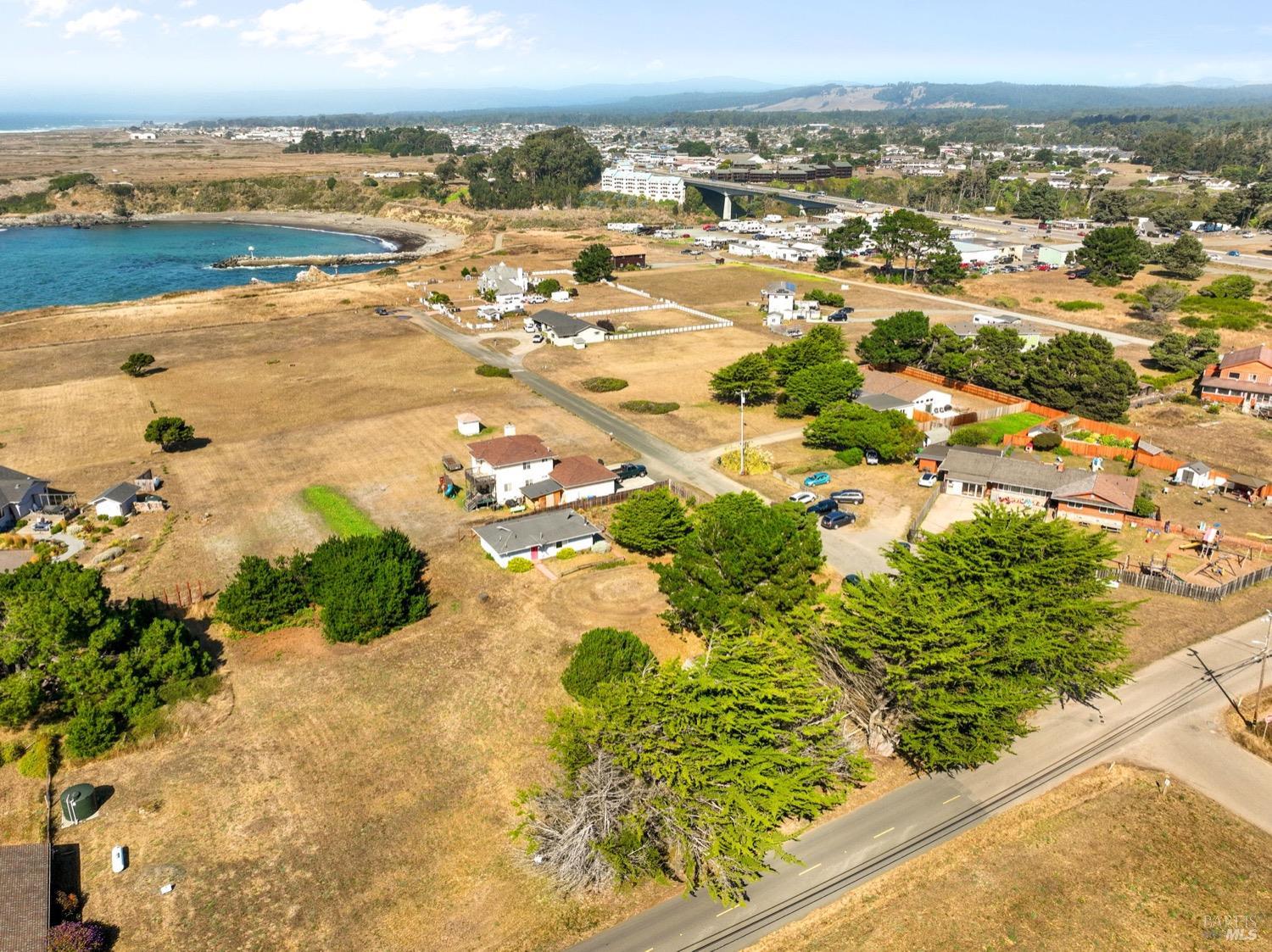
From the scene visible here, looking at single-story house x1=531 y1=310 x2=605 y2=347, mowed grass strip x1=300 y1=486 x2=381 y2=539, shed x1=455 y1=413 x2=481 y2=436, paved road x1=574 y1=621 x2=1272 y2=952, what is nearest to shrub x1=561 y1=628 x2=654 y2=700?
paved road x1=574 y1=621 x2=1272 y2=952

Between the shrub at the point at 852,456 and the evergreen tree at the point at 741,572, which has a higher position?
the evergreen tree at the point at 741,572

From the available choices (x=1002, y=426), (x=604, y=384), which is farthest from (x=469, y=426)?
(x=1002, y=426)

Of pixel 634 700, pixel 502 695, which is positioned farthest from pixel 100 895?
pixel 634 700

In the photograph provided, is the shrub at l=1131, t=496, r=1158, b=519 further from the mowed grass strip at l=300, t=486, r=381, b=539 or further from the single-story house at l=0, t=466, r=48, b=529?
the single-story house at l=0, t=466, r=48, b=529

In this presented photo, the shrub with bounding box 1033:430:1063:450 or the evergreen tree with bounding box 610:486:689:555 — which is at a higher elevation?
the evergreen tree with bounding box 610:486:689:555

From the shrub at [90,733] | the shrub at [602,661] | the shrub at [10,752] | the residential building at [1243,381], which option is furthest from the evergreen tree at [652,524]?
the residential building at [1243,381]

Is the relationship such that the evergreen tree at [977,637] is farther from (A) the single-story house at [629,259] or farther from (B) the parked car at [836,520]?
(A) the single-story house at [629,259]

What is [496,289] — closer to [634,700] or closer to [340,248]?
[340,248]

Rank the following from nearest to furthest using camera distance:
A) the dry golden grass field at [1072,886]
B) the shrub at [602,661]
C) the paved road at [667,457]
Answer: the dry golden grass field at [1072,886] < the shrub at [602,661] < the paved road at [667,457]
